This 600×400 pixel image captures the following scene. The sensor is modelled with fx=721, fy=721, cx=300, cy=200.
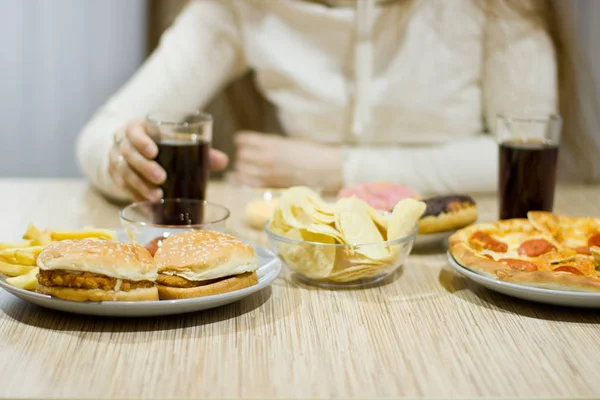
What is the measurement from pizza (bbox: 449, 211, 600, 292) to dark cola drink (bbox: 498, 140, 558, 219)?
7 centimetres

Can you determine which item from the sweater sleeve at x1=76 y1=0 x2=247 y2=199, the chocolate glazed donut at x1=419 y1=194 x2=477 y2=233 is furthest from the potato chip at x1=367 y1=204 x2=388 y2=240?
the sweater sleeve at x1=76 y1=0 x2=247 y2=199

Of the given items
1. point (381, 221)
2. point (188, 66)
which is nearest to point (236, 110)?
point (188, 66)

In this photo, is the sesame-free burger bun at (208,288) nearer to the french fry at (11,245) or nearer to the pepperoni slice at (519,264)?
the french fry at (11,245)

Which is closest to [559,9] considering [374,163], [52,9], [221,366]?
[374,163]

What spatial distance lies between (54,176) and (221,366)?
2.18m

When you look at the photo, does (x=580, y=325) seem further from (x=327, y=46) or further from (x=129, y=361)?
(x=327, y=46)

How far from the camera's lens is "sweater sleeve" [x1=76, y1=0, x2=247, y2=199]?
6.05 ft

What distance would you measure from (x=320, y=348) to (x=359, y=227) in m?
0.22

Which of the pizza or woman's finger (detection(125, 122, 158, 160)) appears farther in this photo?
woman's finger (detection(125, 122, 158, 160))

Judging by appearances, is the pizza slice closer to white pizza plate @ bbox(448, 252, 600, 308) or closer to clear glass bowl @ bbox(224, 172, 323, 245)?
white pizza plate @ bbox(448, 252, 600, 308)

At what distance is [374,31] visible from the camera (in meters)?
1.91

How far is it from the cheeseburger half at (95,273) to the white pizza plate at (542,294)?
41 cm

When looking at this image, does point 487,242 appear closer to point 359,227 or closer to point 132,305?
point 359,227

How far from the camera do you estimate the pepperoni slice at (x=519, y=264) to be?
0.92 m
